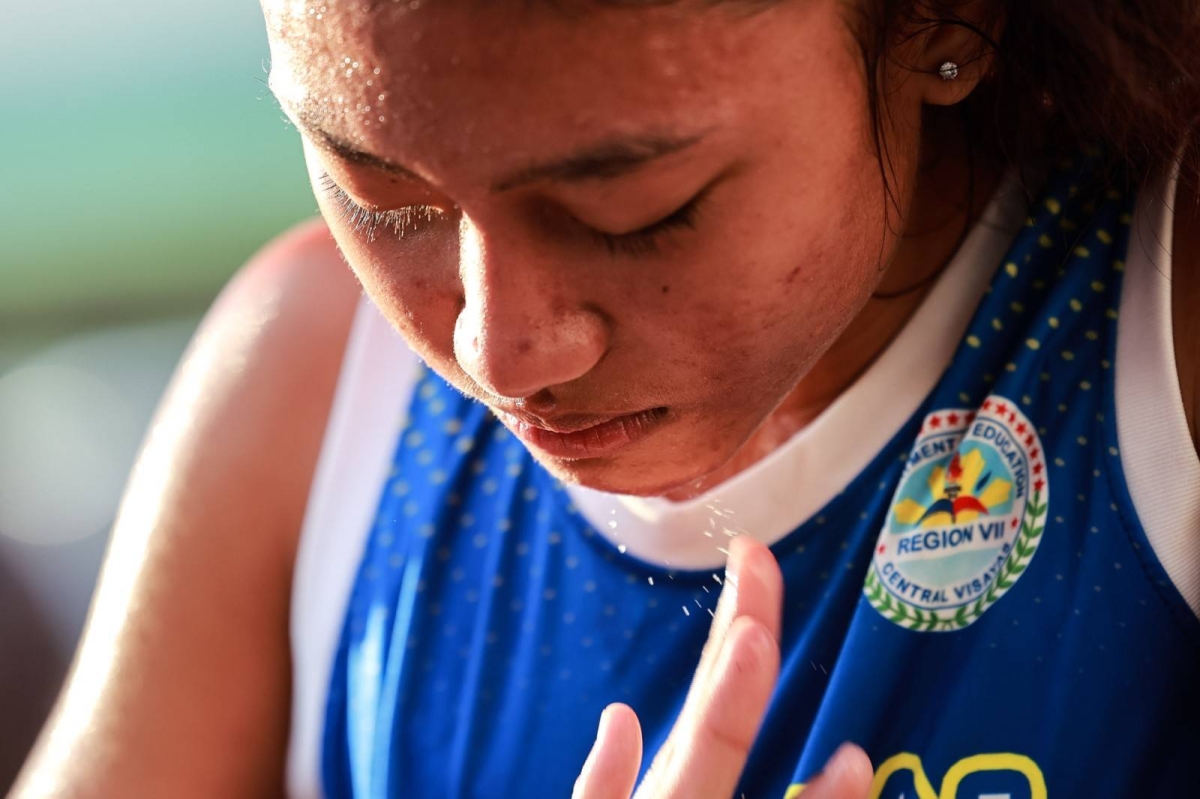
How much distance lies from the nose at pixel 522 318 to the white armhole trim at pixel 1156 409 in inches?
11.4

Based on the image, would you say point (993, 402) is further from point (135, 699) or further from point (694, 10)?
point (135, 699)

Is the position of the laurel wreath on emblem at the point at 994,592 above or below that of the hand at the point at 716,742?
above

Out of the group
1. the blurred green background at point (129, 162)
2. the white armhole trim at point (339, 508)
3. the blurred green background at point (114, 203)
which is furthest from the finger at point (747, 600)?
the blurred green background at point (129, 162)

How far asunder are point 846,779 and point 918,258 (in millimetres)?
315

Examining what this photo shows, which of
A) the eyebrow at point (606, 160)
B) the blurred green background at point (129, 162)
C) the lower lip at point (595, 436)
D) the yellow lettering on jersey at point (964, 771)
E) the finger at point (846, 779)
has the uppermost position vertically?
the blurred green background at point (129, 162)

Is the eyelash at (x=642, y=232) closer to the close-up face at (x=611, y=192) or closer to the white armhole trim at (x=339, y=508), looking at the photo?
the close-up face at (x=611, y=192)

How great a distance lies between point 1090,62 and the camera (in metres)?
0.60

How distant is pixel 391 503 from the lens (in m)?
0.84

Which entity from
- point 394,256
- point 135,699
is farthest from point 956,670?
point 135,699

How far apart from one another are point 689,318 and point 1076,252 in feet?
0.92

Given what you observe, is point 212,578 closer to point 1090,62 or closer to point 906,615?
point 906,615

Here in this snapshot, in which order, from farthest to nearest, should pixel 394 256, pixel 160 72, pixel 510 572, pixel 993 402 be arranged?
pixel 160 72
pixel 510 572
pixel 993 402
pixel 394 256

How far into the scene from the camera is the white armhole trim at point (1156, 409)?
62cm

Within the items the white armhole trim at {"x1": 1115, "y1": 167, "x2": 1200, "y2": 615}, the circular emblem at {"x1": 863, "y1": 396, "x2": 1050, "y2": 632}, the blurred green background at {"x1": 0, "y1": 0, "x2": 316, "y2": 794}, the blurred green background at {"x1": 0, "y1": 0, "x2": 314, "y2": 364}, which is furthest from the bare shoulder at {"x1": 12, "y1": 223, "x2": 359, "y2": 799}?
the blurred green background at {"x1": 0, "y1": 0, "x2": 314, "y2": 364}
